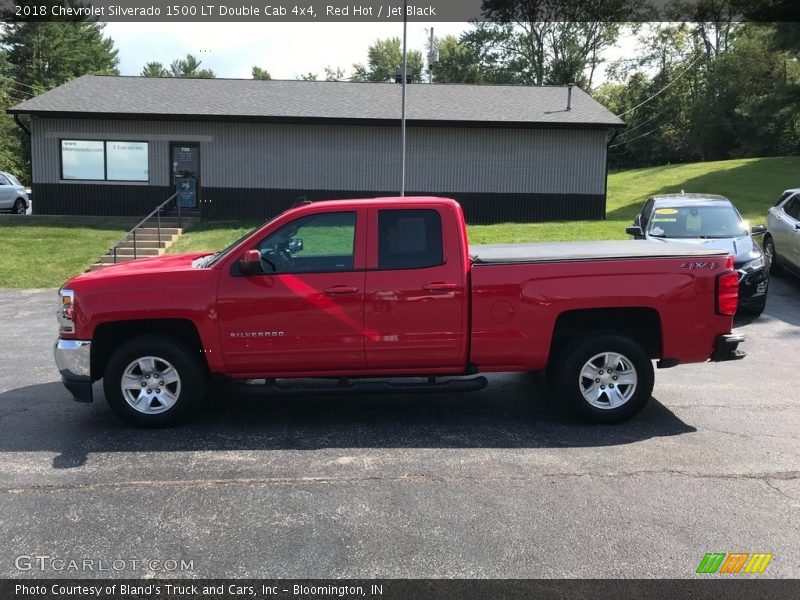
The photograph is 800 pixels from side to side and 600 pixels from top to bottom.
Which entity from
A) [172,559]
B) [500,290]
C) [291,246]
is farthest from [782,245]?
[172,559]

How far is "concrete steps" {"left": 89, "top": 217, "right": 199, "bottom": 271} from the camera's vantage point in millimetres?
17500

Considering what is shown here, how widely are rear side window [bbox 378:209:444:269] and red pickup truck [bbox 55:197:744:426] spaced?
12 millimetres

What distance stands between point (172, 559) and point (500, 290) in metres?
3.27

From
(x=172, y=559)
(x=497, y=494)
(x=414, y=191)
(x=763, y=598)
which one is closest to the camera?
(x=763, y=598)

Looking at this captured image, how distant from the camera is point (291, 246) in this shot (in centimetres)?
633

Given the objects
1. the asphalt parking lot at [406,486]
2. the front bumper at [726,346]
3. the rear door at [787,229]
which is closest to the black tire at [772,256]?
the rear door at [787,229]

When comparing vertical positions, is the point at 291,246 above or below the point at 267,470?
above

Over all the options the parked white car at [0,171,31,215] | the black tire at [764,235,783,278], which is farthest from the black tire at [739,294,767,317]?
the parked white car at [0,171,31,215]

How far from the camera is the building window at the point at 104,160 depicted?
22.5 meters

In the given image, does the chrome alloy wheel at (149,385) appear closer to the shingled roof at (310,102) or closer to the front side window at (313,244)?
the front side window at (313,244)

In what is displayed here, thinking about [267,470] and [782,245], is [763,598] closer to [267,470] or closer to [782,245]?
[267,470]

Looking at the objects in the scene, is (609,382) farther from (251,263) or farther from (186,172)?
(186,172)

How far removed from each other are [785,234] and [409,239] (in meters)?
9.61

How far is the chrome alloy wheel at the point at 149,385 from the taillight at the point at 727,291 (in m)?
4.52
